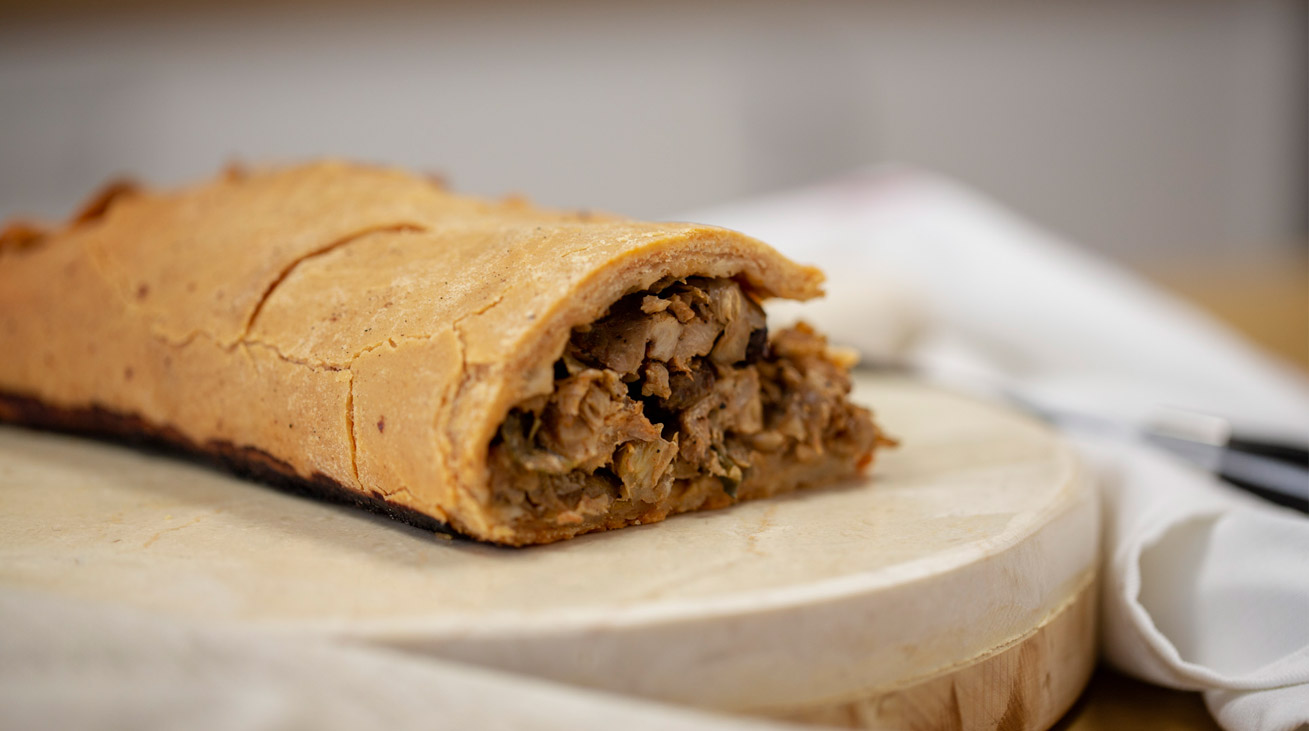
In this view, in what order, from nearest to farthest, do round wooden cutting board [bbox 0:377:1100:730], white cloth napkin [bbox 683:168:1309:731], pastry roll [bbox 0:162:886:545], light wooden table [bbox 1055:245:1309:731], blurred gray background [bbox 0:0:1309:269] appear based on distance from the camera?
round wooden cutting board [bbox 0:377:1100:730] < pastry roll [bbox 0:162:886:545] < white cloth napkin [bbox 683:168:1309:731] < light wooden table [bbox 1055:245:1309:731] < blurred gray background [bbox 0:0:1309:269]

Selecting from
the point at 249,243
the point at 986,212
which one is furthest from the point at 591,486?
the point at 986,212

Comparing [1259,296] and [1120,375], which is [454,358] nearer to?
[1120,375]

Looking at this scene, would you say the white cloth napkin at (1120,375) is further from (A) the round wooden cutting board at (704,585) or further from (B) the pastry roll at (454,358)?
(B) the pastry roll at (454,358)

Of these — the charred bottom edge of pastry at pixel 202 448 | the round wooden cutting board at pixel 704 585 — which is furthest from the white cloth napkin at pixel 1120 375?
the charred bottom edge of pastry at pixel 202 448

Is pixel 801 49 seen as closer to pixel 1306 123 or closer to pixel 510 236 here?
pixel 1306 123

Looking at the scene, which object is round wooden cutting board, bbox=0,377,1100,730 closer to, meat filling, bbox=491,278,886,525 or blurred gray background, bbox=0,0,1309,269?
meat filling, bbox=491,278,886,525

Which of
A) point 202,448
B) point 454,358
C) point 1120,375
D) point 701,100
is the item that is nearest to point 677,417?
point 454,358

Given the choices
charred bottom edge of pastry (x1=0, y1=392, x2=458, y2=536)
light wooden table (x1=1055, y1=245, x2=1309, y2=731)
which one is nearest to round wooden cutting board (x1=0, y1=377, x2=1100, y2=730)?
charred bottom edge of pastry (x1=0, y1=392, x2=458, y2=536)
